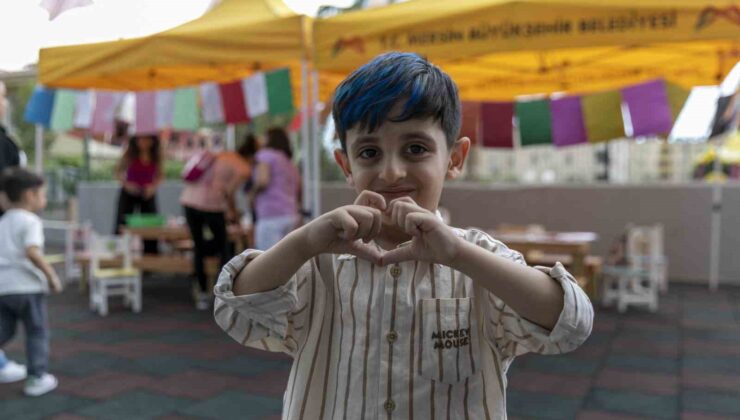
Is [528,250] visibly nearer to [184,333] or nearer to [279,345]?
[184,333]

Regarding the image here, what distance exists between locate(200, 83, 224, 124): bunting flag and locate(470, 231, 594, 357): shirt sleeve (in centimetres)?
577

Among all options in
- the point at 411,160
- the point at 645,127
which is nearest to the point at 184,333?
the point at 645,127

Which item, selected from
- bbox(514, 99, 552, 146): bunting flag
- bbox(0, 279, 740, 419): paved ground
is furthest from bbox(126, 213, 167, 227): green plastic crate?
bbox(514, 99, 552, 146): bunting flag

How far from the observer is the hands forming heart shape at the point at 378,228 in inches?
38.2

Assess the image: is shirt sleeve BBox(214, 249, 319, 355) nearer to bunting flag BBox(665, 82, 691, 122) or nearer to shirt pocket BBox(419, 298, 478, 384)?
shirt pocket BBox(419, 298, 478, 384)

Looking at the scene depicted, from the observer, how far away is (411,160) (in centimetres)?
109

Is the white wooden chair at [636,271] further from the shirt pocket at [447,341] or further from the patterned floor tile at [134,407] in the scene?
the shirt pocket at [447,341]

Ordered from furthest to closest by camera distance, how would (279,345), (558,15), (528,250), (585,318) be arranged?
(528,250), (558,15), (279,345), (585,318)

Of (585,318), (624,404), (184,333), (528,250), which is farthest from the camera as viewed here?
(528,250)

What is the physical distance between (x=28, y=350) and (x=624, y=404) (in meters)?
3.48

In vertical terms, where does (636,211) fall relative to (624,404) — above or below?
above

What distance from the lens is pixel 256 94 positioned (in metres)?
6.07

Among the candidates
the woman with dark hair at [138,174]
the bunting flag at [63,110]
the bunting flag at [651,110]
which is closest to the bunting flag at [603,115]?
the bunting flag at [651,110]

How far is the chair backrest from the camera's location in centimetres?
616
